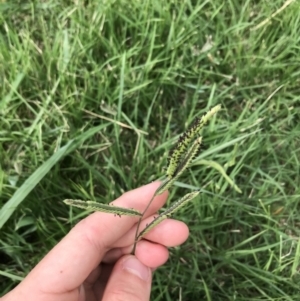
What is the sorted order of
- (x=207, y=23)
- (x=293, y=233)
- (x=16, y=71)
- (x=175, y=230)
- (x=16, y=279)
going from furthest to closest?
(x=207, y=23)
(x=16, y=71)
(x=293, y=233)
(x=16, y=279)
(x=175, y=230)

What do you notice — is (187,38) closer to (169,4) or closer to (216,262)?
(169,4)

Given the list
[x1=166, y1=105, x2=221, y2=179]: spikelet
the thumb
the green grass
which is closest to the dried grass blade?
[x1=166, y1=105, x2=221, y2=179]: spikelet

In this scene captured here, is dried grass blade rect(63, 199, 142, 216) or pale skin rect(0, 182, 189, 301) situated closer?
dried grass blade rect(63, 199, 142, 216)

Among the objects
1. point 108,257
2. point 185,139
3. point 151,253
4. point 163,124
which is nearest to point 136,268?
point 151,253

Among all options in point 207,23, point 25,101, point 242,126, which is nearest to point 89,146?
point 25,101

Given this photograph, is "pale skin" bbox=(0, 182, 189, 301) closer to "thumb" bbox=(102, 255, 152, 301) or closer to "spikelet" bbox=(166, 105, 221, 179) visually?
"thumb" bbox=(102, 255, 152, 301)

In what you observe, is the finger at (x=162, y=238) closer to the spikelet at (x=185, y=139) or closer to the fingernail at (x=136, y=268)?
the fingernail at (x=136, y=268)

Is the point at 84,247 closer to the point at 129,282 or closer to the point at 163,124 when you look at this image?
the point at 129,282
